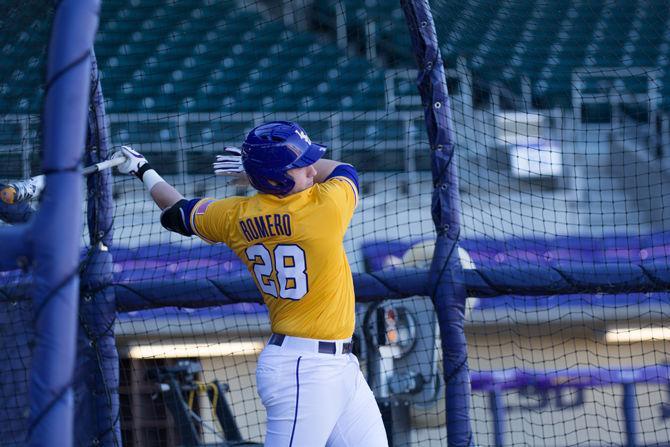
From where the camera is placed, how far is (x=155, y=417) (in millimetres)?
5852

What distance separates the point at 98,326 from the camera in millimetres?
4469

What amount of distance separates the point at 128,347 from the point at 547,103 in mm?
3898

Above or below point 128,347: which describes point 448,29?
above

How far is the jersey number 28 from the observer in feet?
10.9

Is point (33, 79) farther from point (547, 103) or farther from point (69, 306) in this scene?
point (547, 103)

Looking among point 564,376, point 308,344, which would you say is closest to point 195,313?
point 564,376

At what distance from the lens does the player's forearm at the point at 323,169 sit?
12.1 feet

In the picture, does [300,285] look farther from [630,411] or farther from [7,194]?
[630,411]

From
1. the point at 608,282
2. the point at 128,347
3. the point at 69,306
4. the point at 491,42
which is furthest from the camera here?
the point at 128,347

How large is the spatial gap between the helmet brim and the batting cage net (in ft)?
0.74

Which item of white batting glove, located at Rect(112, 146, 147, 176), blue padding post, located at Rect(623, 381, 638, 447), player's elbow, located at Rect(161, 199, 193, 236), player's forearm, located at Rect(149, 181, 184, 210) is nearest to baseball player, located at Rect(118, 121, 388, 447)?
player's elbow, located at Rect(161, 199, 193, 236)

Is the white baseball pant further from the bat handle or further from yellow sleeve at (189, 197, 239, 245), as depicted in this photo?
the bat handle

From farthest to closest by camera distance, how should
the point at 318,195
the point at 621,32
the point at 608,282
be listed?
the point at 621,32 < the point at 608,282 < the point at 318,195

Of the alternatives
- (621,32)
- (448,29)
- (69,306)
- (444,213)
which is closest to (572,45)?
(621,32)
